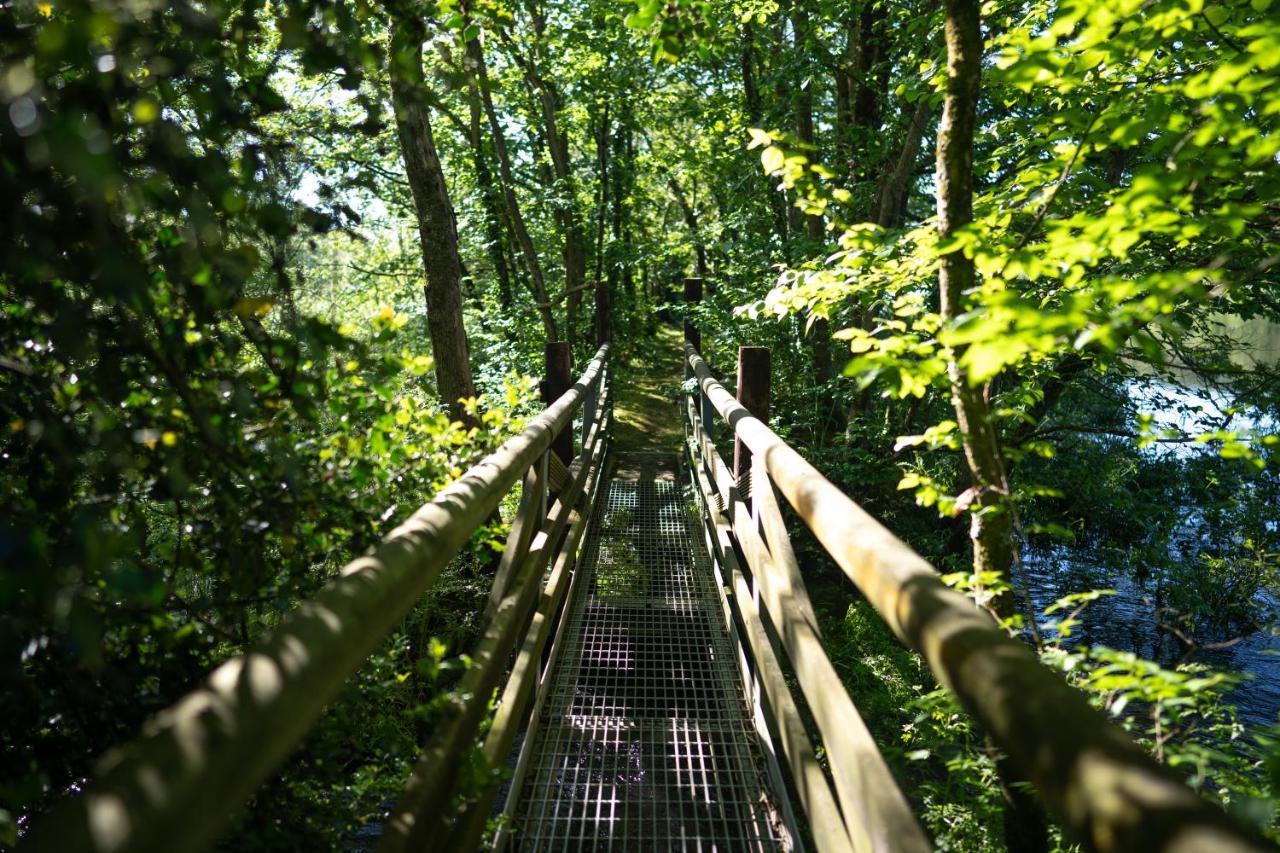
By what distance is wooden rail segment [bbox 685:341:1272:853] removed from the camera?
2.34 feet

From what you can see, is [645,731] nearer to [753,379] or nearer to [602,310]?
[753,379]

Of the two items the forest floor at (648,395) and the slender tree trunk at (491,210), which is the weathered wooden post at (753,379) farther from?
the slender tree trunk at (491,210)

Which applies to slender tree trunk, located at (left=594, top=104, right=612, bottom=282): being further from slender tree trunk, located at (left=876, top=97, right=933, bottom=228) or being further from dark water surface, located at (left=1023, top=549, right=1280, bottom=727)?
dark water surface, located at (left=1023, top=549, right=1280, bottom=727)

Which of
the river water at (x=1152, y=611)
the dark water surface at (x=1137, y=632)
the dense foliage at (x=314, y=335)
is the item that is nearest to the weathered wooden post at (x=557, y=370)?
the dense foliage at (x=314, y=335)

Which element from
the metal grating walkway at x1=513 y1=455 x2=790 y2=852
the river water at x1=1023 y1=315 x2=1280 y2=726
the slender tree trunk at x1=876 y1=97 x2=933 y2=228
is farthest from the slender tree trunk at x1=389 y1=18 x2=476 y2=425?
the river water at x1=1023 y1=315 x2=1280 y2=726

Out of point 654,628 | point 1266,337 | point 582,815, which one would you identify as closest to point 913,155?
point 654,628

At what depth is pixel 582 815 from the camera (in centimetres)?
250

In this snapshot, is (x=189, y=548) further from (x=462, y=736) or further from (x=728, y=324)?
(x=728, y=324)

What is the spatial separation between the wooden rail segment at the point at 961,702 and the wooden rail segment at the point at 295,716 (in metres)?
0.80

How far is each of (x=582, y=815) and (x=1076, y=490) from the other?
6.62 meters

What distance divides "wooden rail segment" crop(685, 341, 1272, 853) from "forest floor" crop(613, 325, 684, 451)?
814 centimetres

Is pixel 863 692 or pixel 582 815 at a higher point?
pixel 582 815

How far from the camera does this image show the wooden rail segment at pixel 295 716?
2.21 feet

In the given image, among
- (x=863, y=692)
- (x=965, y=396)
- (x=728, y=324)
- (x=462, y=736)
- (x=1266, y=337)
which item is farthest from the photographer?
(x=1266, y=337)
